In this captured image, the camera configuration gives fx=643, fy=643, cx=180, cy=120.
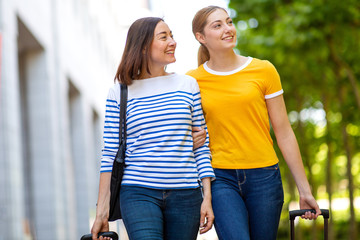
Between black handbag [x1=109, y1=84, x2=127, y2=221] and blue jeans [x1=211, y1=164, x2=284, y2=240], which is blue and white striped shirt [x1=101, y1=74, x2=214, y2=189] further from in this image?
blue jeans [x1=211, y1=164, x2=284, y2=240]

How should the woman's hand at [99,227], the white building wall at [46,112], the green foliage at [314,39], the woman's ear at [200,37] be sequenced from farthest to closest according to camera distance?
the green foliage at [314,39]
the white building wall at [46,112]
the woman's ear at [200,37]
the woman's hand at [99,227]

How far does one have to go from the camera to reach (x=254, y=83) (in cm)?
407

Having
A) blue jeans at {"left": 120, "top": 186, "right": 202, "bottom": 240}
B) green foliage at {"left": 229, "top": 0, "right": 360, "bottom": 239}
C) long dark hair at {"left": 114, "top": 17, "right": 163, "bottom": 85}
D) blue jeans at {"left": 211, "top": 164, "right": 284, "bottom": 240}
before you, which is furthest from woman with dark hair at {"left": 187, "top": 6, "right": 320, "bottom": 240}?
green foliage at {"left": 229, "top": 0, "right": 360, "bottom": 239}

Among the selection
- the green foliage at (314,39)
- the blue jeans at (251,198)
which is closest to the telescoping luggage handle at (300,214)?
the blue jeans at (251,198)

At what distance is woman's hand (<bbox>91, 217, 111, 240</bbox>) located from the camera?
12.2 ft

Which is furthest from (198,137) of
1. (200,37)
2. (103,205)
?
(200,37)

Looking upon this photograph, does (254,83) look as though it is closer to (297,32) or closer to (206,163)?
(206,163)

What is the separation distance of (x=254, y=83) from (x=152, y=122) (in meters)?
0.77

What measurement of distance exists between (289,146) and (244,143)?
389 mm

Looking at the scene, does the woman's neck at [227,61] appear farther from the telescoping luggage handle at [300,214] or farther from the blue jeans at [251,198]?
the telescoping luggage handle at [300,214]

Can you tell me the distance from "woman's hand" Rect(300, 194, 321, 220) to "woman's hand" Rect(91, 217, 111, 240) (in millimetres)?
1256

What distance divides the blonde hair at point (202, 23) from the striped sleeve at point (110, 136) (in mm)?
830

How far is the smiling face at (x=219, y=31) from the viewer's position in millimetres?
4145

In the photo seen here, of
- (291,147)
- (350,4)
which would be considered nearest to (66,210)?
(350,4)
